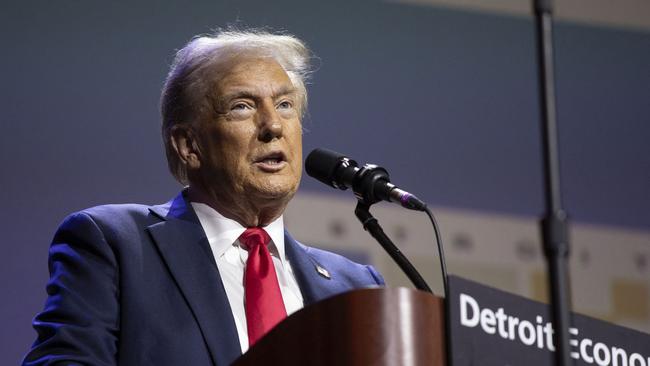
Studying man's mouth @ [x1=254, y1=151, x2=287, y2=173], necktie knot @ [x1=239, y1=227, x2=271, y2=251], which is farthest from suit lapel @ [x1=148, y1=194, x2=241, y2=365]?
man's mouth @ [x1=254, y1=151, x2=287, y2=173]

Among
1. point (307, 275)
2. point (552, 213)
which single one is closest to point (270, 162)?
point (307, 275)

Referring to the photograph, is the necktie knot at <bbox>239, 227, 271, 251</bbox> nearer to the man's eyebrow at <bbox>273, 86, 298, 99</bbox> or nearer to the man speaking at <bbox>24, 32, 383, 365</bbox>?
the man speaking at <bbox>24, 32, 383, 365</bbox>

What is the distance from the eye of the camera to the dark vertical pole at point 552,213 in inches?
60.8

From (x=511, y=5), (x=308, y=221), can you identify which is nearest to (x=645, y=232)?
(x=511, y=5)

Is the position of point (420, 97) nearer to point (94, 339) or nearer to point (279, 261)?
point (279, 261)

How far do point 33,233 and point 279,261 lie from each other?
981mm

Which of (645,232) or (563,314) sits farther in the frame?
(645,232)

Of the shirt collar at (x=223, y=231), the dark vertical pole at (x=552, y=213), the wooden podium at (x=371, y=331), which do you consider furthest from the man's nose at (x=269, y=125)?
the dark vertical pole at (x=552, y=213)

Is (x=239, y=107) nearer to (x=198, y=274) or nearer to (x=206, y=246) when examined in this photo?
(x=206, y=246)

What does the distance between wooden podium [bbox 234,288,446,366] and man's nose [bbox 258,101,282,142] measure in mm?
1043

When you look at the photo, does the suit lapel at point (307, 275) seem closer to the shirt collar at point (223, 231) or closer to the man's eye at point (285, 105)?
the shirt collar at point (223, 231)

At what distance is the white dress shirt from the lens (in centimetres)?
259

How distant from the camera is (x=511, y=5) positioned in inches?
169

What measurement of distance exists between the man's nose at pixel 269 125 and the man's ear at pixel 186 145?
0.21m
